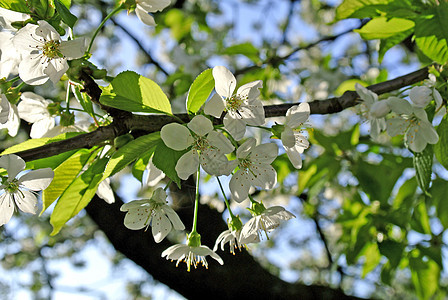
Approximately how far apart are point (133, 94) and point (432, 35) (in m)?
0.89

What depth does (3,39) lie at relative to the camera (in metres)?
0.95

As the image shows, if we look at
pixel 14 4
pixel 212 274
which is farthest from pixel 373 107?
pixel 212 274

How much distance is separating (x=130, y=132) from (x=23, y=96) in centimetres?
44

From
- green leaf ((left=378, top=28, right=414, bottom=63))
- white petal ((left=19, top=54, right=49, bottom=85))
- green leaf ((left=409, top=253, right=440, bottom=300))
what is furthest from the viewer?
green leaf ((left=409, top=253, right=440, bottom=300))

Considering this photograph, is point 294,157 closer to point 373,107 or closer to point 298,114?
point 298,114

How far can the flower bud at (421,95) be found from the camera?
3.54ft

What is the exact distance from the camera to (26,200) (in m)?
0.96

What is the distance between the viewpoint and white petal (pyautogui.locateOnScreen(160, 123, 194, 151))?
834 mm

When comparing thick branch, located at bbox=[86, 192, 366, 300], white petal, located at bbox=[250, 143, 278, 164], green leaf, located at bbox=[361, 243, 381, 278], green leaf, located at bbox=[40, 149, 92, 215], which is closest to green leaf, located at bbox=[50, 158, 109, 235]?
green leaf, located at bbox=[40, 149, 92, 215]

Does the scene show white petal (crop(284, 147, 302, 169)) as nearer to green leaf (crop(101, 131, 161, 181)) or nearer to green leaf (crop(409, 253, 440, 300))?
green leaf (crop(101, 131, 161, 181))

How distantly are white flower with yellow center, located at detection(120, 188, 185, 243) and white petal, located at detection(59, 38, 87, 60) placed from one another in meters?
0.38

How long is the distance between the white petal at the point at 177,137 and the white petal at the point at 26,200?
1.26 ft

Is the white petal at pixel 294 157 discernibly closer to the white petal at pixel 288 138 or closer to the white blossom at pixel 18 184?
the white petal at pixel 288 138

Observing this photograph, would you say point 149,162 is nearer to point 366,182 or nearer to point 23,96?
point 23,96
